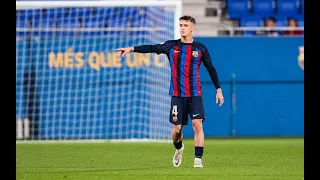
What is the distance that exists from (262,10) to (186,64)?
12660mm

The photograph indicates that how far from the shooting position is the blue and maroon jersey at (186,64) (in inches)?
482

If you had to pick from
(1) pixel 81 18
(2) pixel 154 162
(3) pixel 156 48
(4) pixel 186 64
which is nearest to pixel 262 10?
(1) pixel 81 18

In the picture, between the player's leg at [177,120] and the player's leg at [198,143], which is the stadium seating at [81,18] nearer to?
the player's leg at [177,120]

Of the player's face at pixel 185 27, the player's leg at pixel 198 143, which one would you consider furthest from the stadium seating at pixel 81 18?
the player's leg at pixel 198 143

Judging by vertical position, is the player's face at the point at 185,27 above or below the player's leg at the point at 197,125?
above

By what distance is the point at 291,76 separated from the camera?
21.8 meters

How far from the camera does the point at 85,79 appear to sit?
68.6 feet

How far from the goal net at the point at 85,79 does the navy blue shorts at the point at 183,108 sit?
8.32m

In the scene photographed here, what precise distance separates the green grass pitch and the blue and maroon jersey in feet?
3.23

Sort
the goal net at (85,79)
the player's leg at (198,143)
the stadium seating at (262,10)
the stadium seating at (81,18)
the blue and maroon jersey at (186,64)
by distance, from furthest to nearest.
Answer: the stadium seating at (262,10)
the stadium seating at (81,18)
the goal net at (85,79)
the blue and maroon jersey at (186,64)
the player's leg at (198,143)

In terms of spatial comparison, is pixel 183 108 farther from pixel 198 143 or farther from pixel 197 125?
pixel 198 143

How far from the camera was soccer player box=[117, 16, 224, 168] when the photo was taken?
12.1 metres

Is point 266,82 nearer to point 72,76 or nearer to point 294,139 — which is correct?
point 294,139
